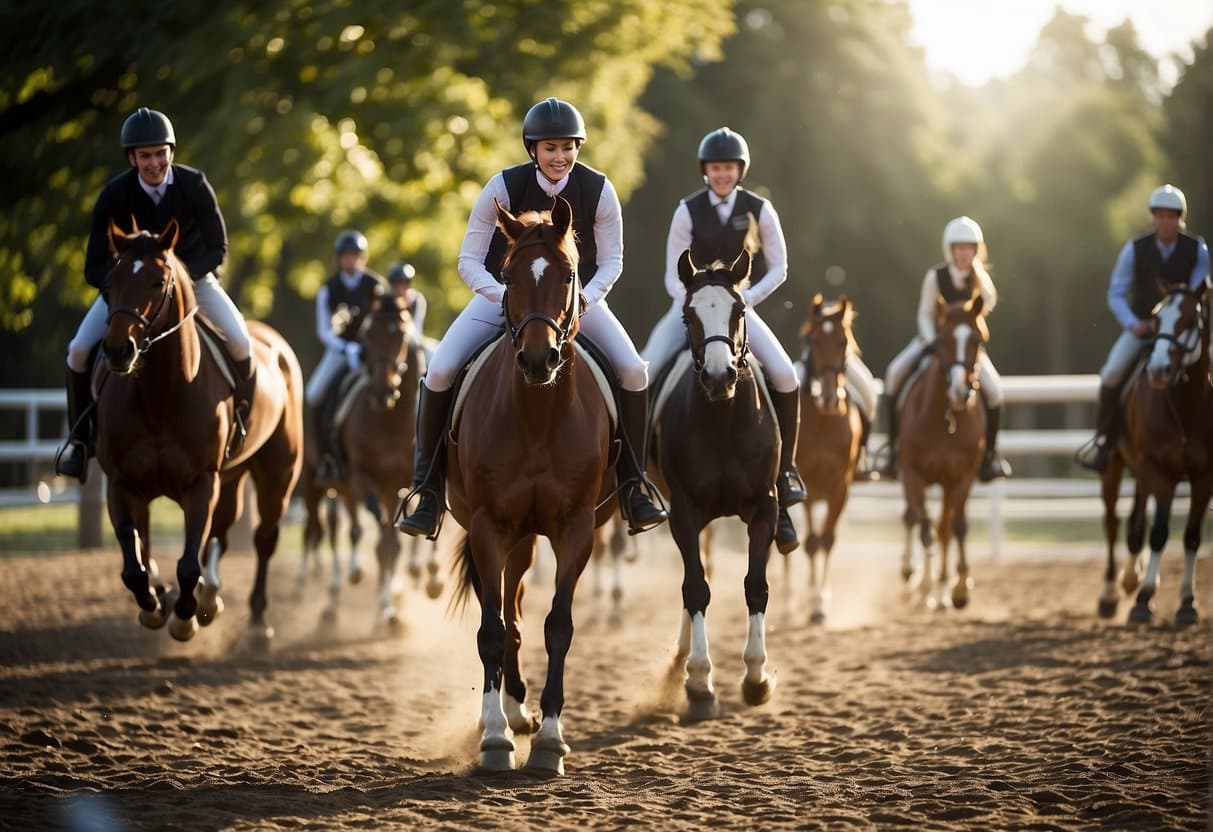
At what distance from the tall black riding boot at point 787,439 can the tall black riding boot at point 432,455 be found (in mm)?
2296

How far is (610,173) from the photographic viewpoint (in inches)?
1030

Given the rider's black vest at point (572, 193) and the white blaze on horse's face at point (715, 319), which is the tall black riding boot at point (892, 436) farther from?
the rider's black vest at point (572, 193)

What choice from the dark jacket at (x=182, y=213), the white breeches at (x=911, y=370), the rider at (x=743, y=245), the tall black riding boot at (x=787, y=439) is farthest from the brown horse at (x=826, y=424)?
the dark jacket at (x=182, y=213)

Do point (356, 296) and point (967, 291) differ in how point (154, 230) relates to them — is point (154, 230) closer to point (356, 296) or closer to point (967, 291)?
point (356, 296)

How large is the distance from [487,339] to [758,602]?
2.32m

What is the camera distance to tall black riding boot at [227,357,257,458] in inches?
376

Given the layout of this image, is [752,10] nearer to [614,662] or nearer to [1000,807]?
[614,662]

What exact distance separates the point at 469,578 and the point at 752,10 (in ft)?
105

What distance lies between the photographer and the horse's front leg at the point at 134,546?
8695 mm

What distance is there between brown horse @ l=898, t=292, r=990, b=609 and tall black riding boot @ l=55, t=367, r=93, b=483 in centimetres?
753

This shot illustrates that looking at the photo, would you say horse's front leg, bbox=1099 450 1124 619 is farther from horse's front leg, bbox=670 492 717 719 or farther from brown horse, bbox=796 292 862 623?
horse's front leg, bbox=670 492 717 719

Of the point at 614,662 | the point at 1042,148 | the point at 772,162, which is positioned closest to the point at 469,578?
the point at 614,662

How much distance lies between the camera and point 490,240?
25.7 ft

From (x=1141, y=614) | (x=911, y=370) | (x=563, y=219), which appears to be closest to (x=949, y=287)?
(x=911, y=370)
